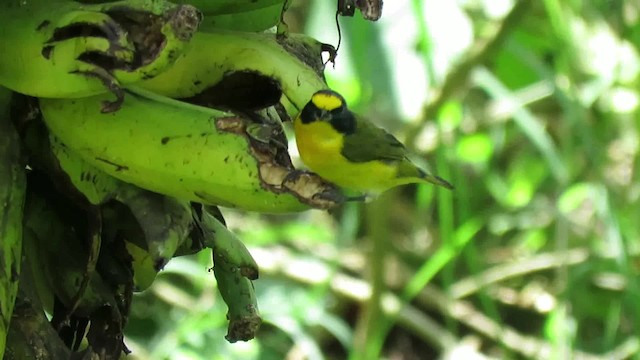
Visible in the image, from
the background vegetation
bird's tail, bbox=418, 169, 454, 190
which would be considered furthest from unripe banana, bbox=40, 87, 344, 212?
the background vegetation

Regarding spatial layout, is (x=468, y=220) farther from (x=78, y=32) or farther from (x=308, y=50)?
(x=78, y=32)

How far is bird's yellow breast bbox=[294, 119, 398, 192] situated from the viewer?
393 mm

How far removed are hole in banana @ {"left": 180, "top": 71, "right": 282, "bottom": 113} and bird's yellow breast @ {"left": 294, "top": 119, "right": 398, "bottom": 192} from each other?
0.06 feet

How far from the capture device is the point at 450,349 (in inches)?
45.8

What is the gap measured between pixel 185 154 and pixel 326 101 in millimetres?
68

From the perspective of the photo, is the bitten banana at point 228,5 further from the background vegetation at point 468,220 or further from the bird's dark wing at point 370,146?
the background vegetation at point 468,220

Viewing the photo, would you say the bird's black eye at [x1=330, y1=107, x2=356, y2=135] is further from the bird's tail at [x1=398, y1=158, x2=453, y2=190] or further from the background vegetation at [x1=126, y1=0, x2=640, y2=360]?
the background vegetation at [x1=126, y1=0, x2=640, y2=360]

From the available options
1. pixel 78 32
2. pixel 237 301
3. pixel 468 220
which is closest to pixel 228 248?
pixel 237 301

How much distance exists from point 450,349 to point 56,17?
2.92 ft

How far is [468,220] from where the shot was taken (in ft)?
3.34

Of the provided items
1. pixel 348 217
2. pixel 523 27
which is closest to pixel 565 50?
pixel 523 27

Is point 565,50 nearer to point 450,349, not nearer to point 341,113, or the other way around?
point 450,349

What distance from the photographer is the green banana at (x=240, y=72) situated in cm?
41

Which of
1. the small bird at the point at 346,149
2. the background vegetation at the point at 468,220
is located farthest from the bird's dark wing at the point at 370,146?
the background vegetation at the point at 468,220
